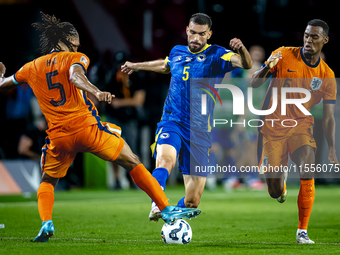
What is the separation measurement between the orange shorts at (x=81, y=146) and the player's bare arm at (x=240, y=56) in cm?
149

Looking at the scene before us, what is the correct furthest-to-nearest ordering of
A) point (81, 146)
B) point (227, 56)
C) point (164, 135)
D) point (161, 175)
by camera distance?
point (227, 56) → point (164, 135) → point (161, 175) → point (81, 146)

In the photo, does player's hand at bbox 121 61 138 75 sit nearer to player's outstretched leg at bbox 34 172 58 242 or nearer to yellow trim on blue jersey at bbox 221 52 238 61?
yellow trim on blue jersey at bbox 221 52 238 61

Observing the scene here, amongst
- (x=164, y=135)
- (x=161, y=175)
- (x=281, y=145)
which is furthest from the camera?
(x=281, y=145)

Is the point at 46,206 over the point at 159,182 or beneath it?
beneath

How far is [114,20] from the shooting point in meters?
17.3

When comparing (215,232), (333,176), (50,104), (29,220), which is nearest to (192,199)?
(215,232)

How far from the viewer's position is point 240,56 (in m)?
5.80

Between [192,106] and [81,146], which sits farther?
[192,106]

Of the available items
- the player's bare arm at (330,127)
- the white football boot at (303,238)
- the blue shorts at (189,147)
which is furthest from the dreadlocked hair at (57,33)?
the white football boot at (303,238)

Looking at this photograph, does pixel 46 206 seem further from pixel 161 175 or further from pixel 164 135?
pixel 164 135

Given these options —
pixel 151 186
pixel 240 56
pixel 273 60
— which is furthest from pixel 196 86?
pixel 151 186

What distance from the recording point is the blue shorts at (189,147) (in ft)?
20.1

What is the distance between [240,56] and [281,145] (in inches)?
54.2

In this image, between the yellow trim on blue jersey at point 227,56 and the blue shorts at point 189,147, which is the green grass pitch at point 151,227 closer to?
the blue shorts at point 189,147
